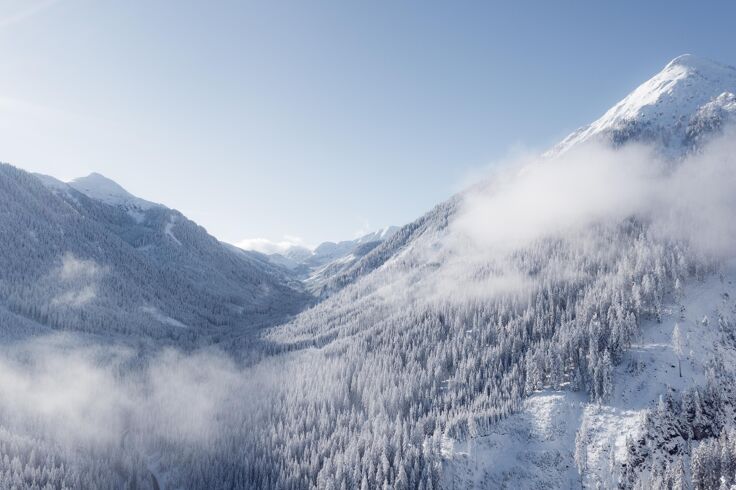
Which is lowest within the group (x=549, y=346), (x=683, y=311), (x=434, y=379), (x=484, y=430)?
(x=484, y=430)

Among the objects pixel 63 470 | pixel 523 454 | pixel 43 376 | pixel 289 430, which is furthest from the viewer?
pixel 43 376

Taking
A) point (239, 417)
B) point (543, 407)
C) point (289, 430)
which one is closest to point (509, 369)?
point (543, 407)

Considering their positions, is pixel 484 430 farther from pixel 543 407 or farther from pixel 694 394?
pixel 694 394

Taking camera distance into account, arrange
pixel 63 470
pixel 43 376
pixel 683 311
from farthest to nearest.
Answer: pixel 43 376, pixel 683 311, pixel 63 470

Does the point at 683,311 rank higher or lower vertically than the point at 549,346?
higher

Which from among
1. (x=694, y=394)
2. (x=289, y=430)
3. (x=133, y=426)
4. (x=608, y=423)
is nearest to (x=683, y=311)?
(x=694, y=394)

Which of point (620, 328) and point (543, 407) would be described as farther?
point (620, 328)

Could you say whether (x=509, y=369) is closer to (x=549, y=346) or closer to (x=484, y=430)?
(x=549, y=346)
